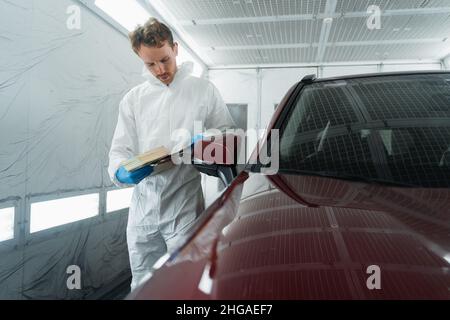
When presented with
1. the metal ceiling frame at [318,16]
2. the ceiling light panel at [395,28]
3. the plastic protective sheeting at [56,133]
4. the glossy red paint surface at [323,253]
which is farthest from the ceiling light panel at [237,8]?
the glossy red paint surface at [323,253]

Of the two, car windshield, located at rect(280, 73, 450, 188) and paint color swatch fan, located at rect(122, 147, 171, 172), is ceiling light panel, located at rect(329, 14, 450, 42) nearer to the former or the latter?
car windshield, located at rect(280, 73, 450, 188)

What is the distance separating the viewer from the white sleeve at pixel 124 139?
1.66 meters

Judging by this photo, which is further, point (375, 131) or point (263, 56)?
point (263, 56)

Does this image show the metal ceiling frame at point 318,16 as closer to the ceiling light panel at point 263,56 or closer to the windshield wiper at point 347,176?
the ceiling light panel at point 263,56

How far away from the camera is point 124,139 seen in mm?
1706

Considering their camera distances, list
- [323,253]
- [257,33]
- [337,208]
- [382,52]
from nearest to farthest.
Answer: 1. [323,253]
2. [337,208]
3. [257,33]
4. [382,52]

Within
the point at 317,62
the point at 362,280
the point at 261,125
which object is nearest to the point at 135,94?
the point at 362,280

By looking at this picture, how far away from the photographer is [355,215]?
0.61 m

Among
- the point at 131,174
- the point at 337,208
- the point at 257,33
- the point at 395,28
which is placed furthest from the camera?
the point at 257,33

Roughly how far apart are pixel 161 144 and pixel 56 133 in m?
0.93

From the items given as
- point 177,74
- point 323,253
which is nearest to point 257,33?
point 177,74

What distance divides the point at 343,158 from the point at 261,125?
5.37m

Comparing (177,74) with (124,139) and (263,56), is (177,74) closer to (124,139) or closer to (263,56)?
(124,139)

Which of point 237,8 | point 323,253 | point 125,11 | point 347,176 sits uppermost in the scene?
point 237,8
